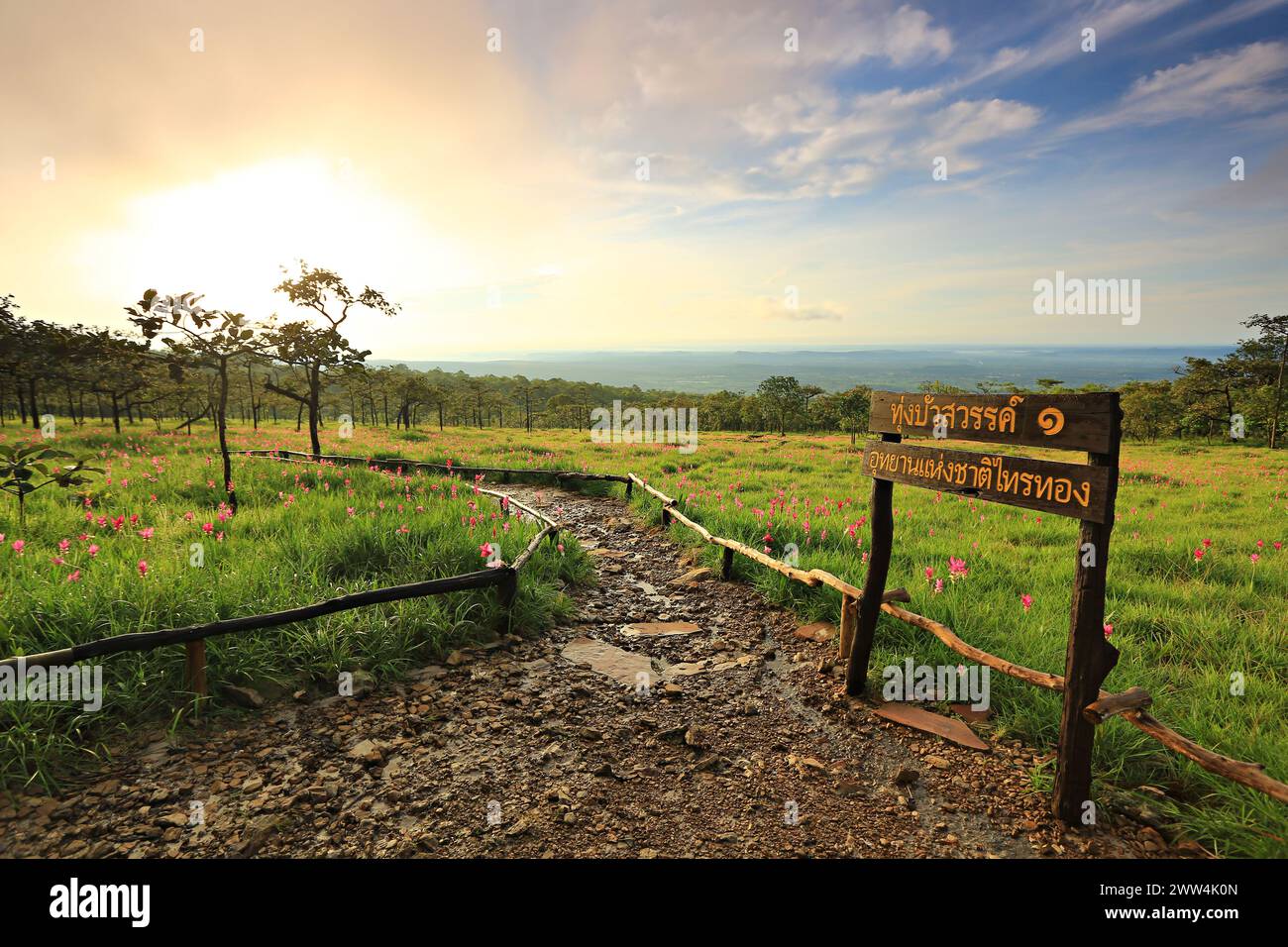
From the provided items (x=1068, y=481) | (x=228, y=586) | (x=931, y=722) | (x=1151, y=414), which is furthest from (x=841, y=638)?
(x=1151, y=414)

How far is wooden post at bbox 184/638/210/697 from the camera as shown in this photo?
4.00m

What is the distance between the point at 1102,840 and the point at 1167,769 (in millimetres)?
900

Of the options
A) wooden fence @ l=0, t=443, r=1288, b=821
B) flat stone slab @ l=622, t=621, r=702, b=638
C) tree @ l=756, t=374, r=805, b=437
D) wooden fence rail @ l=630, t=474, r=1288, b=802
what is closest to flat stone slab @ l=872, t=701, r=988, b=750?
wooden fence @ l=0, t=443, r=1288, b=821

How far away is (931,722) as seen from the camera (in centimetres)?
436

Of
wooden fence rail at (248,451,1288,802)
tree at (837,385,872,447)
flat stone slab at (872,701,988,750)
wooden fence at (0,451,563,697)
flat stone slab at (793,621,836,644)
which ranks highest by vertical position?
tree at (837,385,872,447)

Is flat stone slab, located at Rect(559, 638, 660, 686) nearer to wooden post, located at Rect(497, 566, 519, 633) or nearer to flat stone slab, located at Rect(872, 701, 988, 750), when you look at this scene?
wooden post, located at Rect(497, 566, 519, 633)

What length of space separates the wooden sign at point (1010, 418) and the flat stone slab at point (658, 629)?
3315 millimetres

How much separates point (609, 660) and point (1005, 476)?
13.1 ft

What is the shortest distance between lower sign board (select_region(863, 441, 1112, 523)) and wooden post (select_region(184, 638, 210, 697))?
5.76 metres

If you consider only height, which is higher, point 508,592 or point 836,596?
point 508,592

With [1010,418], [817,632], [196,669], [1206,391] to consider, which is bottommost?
[817,632]

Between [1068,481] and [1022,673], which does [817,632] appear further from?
[1068,481]

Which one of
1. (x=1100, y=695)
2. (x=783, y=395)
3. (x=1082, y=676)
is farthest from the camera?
(x=783, y=395)
